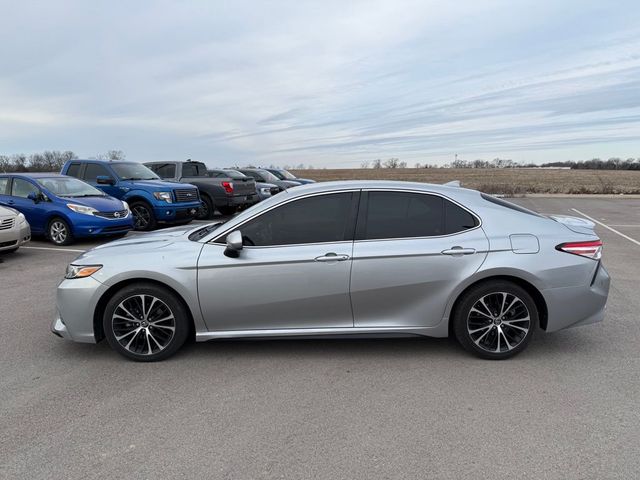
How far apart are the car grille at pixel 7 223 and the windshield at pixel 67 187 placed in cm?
184

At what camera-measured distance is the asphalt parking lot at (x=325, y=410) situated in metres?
2.74

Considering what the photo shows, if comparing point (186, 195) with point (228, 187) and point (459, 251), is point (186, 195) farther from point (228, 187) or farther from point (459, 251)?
point (459, 251)

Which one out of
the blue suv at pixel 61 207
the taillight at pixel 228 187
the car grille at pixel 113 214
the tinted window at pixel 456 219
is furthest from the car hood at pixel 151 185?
the tinted window at pixel 456 219

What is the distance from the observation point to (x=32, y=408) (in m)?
3.42

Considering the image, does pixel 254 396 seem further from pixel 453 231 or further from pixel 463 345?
pixel 453 231

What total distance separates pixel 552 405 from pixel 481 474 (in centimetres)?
106

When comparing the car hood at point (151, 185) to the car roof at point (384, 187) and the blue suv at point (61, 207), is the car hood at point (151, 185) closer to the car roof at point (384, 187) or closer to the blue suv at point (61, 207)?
the blue suv at point (61, 207)

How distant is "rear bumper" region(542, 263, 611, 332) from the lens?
4.02 metres

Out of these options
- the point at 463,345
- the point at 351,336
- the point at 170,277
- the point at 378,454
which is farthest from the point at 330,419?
the point at 170,277

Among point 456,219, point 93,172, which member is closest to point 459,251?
point 456,219

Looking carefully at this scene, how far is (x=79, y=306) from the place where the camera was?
410cm

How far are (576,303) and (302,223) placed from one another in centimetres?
245

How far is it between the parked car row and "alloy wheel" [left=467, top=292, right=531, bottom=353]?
27.4ft

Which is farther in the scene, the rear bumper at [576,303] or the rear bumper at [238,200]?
the rear bumper at [238,200]
